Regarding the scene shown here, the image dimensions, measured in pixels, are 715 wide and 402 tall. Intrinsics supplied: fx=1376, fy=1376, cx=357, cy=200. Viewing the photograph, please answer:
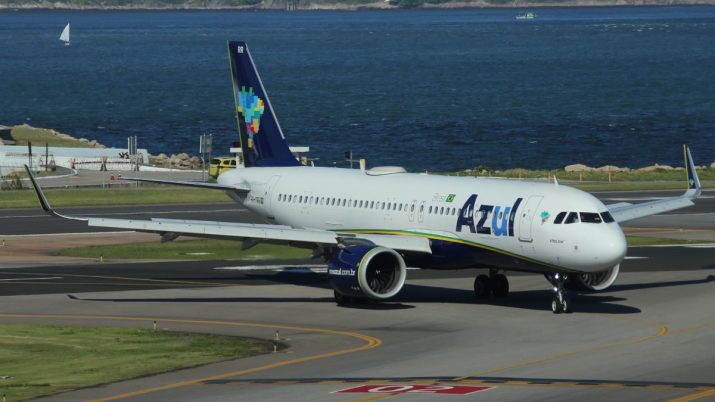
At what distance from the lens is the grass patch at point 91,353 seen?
1426 inches

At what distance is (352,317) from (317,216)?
371 inches

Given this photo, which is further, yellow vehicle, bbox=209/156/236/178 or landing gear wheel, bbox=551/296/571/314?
yellow vehicle, bbox=209/156/236/178

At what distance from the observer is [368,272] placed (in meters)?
49.2

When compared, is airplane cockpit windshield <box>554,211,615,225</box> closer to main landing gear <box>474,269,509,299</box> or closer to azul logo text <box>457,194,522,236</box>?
azul logo text <box>457,194,522,236</box>

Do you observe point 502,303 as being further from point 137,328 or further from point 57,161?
point 57,161

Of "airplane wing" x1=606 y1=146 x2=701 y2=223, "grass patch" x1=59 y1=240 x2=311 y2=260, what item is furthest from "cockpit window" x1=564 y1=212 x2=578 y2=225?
"grass patch" x1=59 y1=240 x2=311 y2=260

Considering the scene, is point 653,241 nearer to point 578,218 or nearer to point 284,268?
point 284,268

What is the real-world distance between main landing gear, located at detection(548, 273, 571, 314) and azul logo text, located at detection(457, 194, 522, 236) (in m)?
2.24

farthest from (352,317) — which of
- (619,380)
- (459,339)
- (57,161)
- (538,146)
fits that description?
(538,146)

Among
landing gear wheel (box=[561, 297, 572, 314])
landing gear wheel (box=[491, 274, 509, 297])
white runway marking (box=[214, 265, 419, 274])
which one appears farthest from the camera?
white runway marking (box=[214, 265, 419, 274])

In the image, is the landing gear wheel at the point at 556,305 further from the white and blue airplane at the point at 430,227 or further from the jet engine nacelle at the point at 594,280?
the jet engine nacelle at the point at 594,280

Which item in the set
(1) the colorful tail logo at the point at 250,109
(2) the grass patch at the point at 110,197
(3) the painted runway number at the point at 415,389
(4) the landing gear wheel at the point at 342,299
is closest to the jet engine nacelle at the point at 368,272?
(4) the landing gear wheel at the point at 342,299

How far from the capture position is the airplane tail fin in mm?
61469

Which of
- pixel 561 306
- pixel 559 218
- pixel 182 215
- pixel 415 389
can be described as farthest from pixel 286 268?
pixel 415 389
